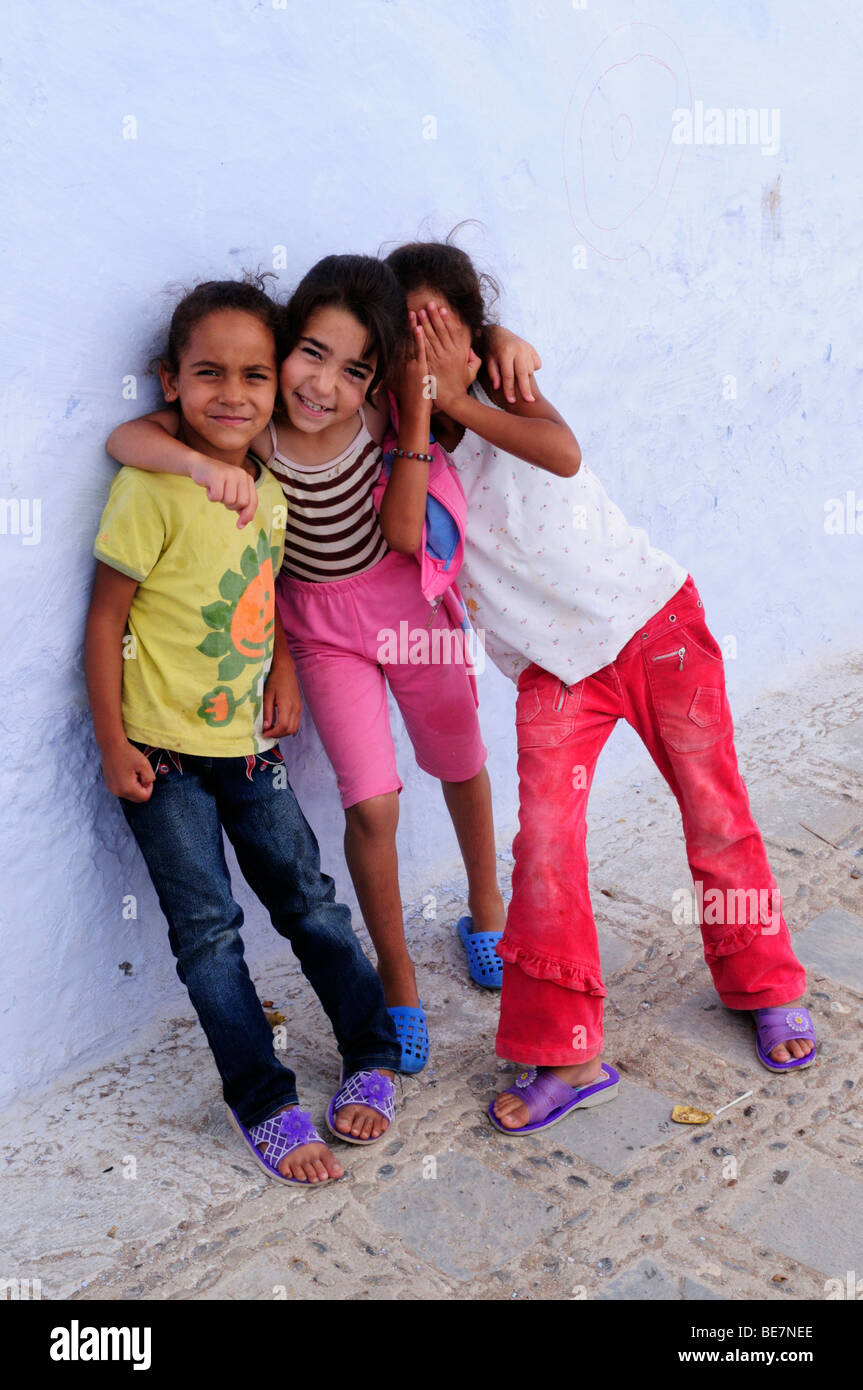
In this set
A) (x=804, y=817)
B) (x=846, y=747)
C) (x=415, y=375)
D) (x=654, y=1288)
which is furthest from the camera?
(x=846, y=747)

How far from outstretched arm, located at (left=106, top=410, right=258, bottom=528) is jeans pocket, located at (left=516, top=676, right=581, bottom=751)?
654 mm

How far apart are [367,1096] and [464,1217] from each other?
299mm

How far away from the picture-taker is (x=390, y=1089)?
230 centimetres

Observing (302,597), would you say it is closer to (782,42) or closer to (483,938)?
(483,938)

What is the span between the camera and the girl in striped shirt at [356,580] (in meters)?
2.11

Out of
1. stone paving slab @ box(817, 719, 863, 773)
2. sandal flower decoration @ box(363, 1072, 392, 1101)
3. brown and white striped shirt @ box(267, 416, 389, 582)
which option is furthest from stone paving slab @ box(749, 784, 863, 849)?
brown and white striped shirt @ box(267, 416, 389, 582)

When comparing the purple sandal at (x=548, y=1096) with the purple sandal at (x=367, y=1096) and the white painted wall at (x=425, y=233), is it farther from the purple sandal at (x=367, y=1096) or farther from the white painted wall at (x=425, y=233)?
the white painted wall at (x=425, y=233)

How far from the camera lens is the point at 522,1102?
90.3 inches

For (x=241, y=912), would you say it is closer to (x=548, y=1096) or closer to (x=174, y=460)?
(x=548, y=1096)

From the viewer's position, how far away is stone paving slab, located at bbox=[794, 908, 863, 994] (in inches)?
107

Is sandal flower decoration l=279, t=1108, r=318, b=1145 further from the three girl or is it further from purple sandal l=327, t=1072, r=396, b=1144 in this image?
the three girl

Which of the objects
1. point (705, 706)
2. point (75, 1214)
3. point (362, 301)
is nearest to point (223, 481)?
point (362, 301)

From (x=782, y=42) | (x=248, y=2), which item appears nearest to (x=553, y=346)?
(x=248, y=2)

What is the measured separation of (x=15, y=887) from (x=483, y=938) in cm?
107
